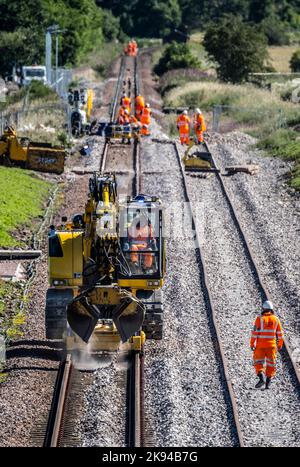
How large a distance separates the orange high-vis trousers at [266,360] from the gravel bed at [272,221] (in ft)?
5.45

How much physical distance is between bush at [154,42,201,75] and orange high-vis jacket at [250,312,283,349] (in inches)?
2255

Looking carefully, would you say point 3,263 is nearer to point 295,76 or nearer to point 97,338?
point 97,338

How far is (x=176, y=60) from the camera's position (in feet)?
243

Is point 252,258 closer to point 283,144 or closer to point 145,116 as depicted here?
point 283,144

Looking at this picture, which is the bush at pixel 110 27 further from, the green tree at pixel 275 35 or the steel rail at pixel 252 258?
the steel rail at pixel 252 258

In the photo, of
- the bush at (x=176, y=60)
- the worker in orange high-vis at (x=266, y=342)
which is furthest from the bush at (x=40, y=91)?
the worker in orange high-vis at (x=266, y=342)

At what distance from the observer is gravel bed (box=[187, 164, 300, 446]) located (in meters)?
15.3

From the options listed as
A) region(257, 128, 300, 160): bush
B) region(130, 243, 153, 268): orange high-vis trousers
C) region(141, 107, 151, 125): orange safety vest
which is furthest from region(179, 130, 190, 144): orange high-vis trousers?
region(130, 243, 153, 268): orange high-vis trousers

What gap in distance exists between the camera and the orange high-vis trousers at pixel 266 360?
1639 centimetres

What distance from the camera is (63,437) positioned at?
1491 cm


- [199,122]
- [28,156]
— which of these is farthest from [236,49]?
[28,156]

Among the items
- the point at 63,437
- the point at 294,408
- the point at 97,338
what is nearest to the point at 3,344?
the point at 97,338

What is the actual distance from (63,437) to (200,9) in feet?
429

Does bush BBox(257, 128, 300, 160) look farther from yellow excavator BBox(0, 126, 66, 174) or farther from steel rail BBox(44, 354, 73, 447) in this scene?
steel rail BBox(44, 354, 73, 447)
